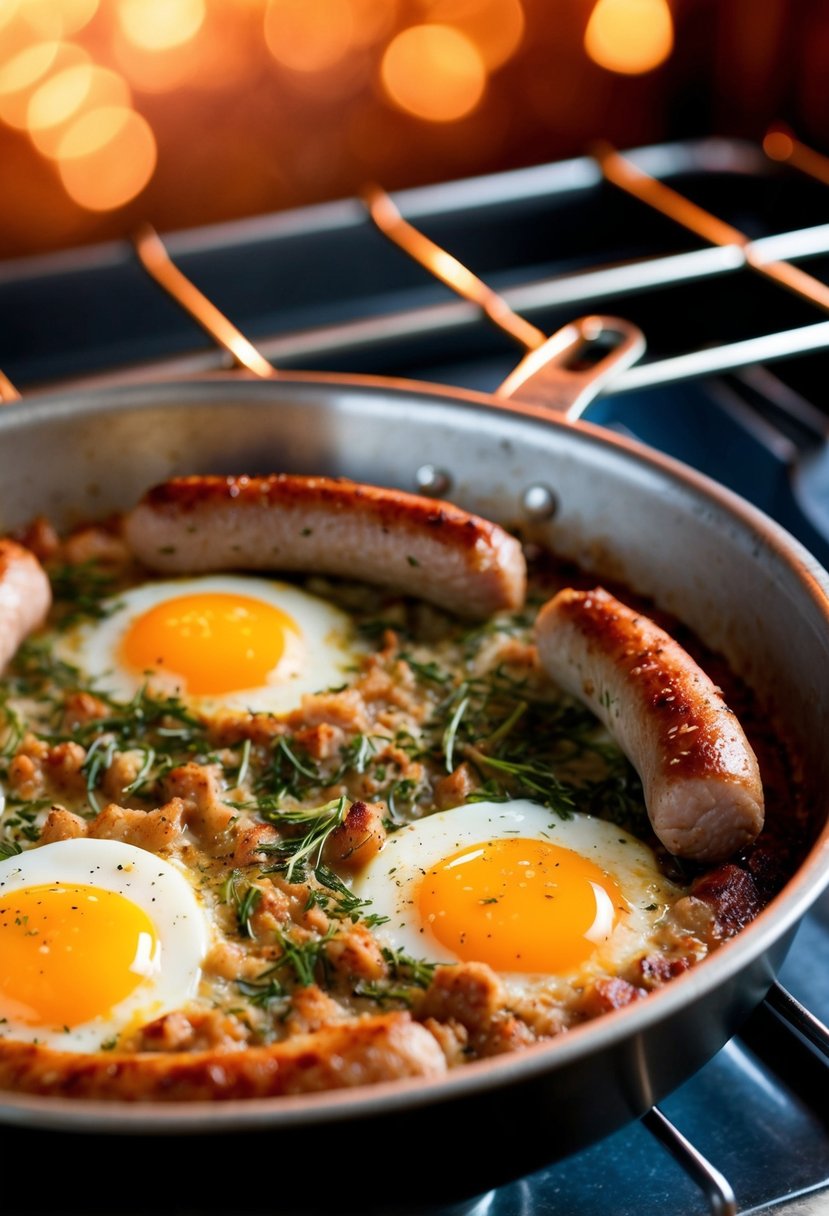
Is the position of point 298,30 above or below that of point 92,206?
above

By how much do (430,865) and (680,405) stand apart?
5.69ft

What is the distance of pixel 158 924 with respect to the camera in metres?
1.62

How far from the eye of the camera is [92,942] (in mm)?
1562

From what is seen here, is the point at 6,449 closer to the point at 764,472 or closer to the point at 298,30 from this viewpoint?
the point at 764,472

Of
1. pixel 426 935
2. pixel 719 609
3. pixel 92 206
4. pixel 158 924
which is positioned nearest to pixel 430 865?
pixel 426 935

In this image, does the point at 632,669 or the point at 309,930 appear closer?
the point at 309,930

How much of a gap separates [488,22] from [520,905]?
301 cm

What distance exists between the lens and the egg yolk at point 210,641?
207cm

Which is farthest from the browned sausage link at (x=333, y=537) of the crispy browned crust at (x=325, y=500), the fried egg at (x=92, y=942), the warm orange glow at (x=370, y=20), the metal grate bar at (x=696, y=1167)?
the warm orange glow at (x=370, y=20)

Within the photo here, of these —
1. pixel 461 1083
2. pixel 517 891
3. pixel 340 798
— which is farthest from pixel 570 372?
pixel 461 1083

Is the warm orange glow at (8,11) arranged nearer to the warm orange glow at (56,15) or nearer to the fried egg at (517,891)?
the warm orange glow at (56,15)

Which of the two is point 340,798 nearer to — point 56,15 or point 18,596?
point 18,596

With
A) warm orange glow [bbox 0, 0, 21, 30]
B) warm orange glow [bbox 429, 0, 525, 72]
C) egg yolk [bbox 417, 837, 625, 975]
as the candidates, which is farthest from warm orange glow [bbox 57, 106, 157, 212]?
egg yolk [bbox 417, 837, 625, 975]

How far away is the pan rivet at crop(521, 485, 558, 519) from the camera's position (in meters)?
2.37
